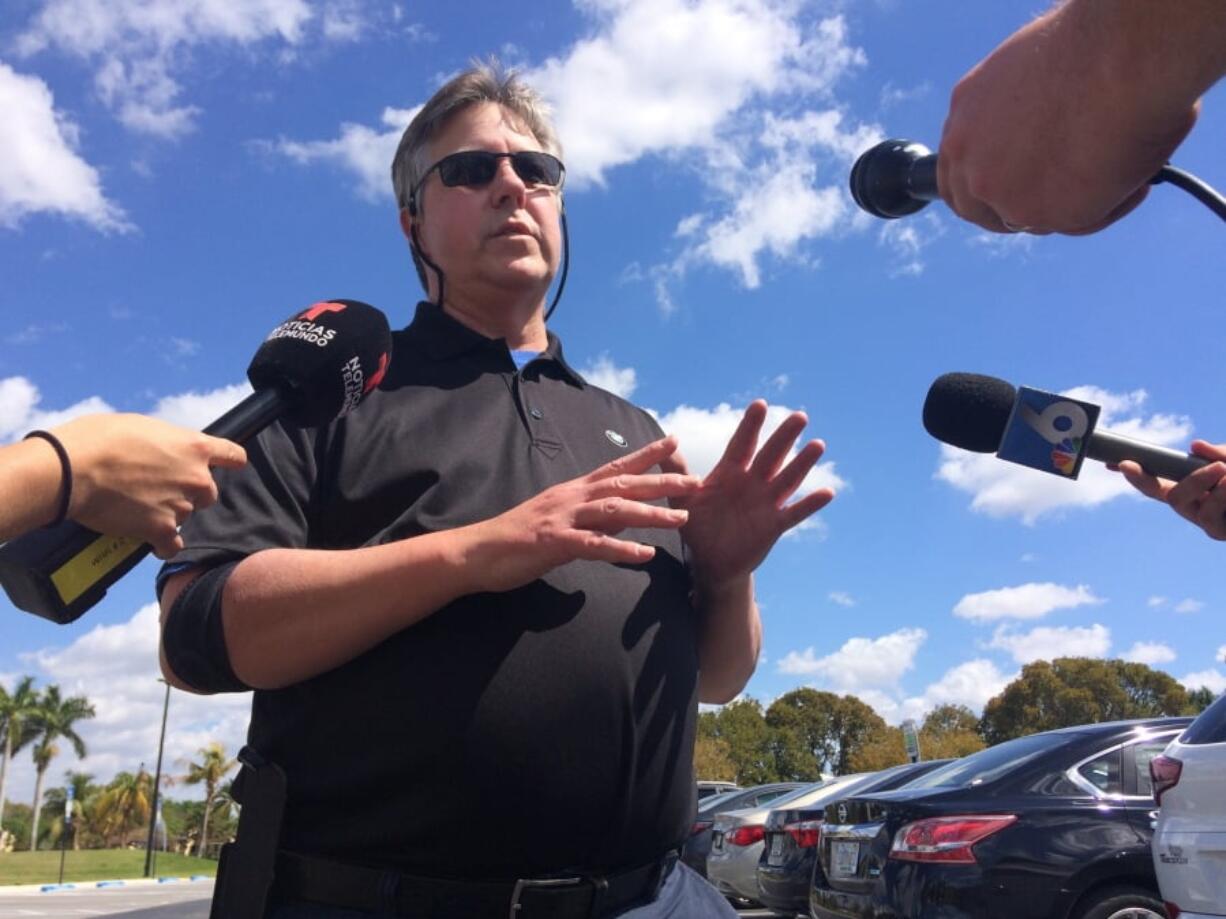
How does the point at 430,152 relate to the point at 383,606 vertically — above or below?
above

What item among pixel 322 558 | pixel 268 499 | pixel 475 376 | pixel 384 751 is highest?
pixel 475 376

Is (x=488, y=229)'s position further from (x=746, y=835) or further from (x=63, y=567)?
(x=746, y=835)

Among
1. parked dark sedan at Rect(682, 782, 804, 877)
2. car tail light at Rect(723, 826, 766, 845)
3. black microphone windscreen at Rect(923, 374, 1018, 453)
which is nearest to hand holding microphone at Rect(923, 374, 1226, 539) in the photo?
black microphone windscreen at Rect(923, 374, 1018, 453)

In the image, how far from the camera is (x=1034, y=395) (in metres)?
2.29

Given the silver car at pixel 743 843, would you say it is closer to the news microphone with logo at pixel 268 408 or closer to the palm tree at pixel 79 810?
the news microphone with logo at pixel 268 408

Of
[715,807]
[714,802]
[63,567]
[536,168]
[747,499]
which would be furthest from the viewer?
[714,802]

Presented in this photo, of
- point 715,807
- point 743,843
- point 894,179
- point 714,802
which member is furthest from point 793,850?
point 894,179

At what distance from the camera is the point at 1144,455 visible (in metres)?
2.23

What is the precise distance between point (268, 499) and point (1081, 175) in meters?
1.44

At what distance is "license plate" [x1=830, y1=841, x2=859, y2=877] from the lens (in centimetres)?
642

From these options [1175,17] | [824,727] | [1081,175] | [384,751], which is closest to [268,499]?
[384,751]

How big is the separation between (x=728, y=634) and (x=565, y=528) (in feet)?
2.89

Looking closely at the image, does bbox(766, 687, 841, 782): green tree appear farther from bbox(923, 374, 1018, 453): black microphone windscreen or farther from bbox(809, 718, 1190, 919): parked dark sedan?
bbox(923, 374, 1018, 453): black microphone windscreen

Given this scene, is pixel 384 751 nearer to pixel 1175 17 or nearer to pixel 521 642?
pixel 521 642
